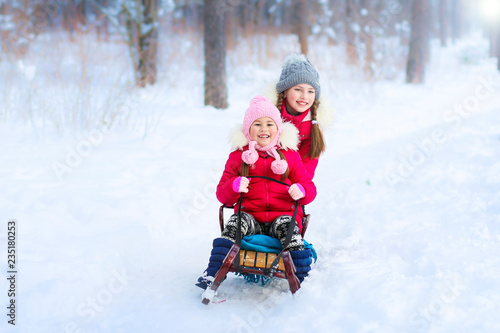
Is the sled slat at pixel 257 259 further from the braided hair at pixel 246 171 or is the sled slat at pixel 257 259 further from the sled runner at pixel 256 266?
the braided hair at pixel 246 171

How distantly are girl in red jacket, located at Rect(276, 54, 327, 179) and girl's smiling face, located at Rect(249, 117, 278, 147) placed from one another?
1.48 feet

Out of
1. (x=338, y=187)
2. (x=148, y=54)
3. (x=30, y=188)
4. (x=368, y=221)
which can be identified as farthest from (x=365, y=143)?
(x=148, y=54)

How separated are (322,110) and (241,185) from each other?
1.00 m

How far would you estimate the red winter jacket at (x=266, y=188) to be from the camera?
9.38ft

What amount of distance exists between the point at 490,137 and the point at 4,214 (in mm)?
4271

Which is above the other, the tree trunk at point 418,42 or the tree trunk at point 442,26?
the tree trunk at point 442,26

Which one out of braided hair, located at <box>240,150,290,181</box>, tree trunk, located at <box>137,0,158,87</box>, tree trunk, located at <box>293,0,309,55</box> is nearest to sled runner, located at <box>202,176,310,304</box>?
braided hair, located at <box>240,150,290,181</box>

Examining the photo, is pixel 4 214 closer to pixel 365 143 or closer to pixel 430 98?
pixel 365 143

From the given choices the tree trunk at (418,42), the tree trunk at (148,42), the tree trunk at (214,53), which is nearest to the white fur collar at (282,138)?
the tree trunk at (214,53)

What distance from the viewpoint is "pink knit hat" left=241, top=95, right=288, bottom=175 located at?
2762mm

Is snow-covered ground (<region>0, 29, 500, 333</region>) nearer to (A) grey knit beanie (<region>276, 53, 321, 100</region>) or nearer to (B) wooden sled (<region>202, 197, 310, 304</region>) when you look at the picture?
(B) wooden sled (<region>202, 197, 310, 304</region>)

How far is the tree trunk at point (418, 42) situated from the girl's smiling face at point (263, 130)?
11.4m

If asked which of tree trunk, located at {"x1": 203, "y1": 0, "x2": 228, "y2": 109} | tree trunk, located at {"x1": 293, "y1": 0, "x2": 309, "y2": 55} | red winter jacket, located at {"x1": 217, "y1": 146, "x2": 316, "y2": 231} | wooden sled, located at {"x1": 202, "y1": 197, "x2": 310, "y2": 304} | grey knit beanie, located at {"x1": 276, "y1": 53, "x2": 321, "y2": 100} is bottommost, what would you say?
wooden sled, located at {"x1": 202, "y1": 197, "x2": 310, "y2": 304}

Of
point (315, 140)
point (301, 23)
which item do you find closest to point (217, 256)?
point (315, 140)
